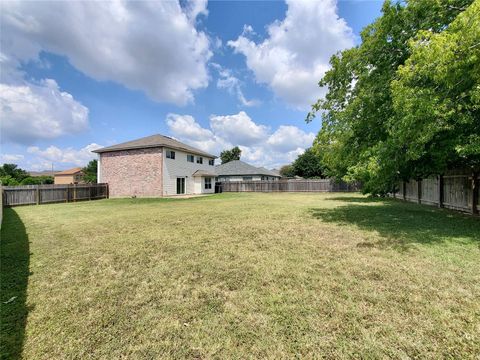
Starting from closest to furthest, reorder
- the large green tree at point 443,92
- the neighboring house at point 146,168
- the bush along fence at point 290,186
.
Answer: the large green tree at point 443,92 < the neighboring house at point 146,168 < the bush along fence at point 290,186

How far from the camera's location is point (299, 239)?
5.80 meters

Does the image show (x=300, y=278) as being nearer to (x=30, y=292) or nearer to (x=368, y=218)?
(x=30, y=292)

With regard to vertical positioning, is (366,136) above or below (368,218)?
above

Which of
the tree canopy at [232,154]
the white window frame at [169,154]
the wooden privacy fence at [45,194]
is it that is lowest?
the wooden privacy fence at [45,194]

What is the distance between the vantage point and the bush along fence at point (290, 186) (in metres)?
28.1

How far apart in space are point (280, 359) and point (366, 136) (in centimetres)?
831

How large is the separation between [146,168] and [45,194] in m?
7.85

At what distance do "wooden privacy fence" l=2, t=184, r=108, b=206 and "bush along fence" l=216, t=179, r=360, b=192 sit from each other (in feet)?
49.3

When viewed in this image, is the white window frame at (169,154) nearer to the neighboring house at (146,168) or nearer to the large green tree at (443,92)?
the neighboring house at (146,168)

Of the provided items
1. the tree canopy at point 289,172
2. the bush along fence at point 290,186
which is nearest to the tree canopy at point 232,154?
the tree canopy at point 289,172

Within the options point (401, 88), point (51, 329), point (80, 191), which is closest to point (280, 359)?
point (51, 329)

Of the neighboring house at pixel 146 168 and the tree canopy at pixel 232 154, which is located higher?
the tree canopy at pixel 232 154

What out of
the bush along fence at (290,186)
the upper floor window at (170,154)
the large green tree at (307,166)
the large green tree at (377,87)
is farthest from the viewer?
the large green tree at (307,166)

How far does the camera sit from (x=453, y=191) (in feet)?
33.3
